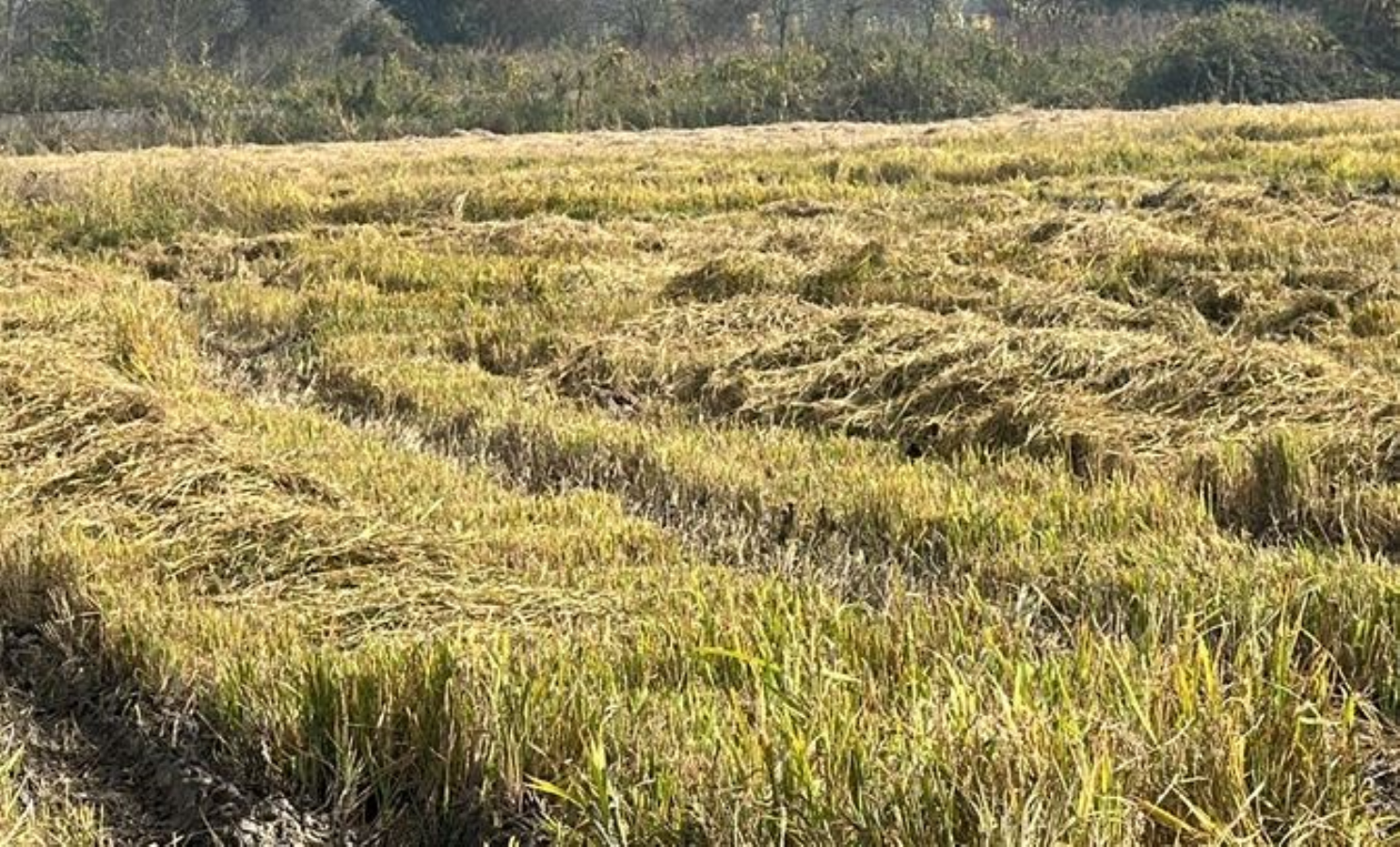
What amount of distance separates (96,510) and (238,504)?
52cm

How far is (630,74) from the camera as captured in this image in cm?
2923

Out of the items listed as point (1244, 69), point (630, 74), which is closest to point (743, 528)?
point (630, 74)

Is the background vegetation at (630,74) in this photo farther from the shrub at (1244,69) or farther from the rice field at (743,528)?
the rice field at (743,528)

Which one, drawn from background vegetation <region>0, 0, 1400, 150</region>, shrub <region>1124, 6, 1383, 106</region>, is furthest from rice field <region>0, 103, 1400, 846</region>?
shrub <region>1124, 6, 1383, 106</region>

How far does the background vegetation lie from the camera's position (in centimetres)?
2698

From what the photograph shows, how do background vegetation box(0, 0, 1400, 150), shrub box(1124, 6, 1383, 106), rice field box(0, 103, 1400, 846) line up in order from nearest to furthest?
rice field box(0, 103, 1400, 846)
background vegetation box(0, 0, 1400, 150)
shrub box(1124, 6, 1383, 106)

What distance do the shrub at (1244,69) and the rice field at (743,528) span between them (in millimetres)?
18559

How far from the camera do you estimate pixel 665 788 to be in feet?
8.94

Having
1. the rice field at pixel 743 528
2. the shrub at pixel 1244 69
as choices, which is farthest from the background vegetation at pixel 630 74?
the rice field at pixel 743 528

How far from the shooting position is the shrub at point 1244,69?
2850 cm

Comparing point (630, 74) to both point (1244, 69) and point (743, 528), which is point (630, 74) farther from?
point (743, 528)

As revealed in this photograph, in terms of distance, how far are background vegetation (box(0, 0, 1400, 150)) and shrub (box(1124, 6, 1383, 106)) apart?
1.6 inches

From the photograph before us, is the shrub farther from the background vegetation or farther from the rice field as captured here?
the rice field

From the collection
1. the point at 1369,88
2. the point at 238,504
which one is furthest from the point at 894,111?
the point at 238,504
